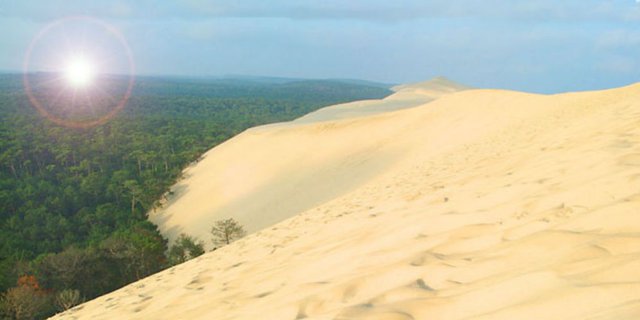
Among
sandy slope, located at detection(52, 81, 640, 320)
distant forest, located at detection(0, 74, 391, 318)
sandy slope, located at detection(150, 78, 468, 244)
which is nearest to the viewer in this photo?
sandy slope, located at detection(52, 81, 640, 320)

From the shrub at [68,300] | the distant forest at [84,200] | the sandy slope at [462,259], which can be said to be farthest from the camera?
the distant forest at [84,200]

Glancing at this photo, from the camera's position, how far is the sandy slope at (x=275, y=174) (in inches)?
643

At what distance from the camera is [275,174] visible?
21219 mm

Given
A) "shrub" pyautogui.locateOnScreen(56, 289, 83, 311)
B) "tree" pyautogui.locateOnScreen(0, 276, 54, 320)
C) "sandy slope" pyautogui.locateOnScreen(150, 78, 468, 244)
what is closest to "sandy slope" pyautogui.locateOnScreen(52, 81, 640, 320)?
"shrub" pyautogui.locateOnScreen(56, 289, 83, 311)

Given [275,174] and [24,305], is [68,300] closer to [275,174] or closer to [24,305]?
[24,305]

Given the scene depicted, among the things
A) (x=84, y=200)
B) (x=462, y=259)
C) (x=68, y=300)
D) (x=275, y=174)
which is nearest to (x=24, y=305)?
(x=68, y=300)

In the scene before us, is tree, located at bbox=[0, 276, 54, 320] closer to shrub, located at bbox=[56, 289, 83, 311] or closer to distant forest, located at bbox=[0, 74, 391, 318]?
distant forest, located at bbox=[0, 74, 391, 318]

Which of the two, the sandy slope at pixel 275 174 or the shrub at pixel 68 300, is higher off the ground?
the sandy slope at pixel 275 174

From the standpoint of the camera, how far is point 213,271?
4832 mm

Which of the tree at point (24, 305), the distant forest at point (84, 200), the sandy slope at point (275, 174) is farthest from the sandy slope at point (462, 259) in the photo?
the distant forest at point (84, 200)

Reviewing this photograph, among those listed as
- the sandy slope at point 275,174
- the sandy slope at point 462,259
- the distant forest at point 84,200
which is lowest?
the distant forest at point 84,200

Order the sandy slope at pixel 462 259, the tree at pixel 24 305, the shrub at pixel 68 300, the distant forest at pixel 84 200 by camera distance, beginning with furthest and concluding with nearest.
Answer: the distant forest at pixel 84 200 < the shrub at pixel 68 300 < the tree at pixel 24 305 < the sandy slope at pixel 462 259

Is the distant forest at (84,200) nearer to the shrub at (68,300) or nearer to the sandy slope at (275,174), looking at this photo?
the shrub at (68,300)

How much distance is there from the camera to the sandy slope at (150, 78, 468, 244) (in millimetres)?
16328
